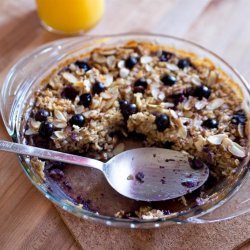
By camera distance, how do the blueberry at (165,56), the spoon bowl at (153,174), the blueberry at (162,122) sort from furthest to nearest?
the blueberry at (165,56), the blueberry at (162,122), the spoon bowl at (153,174)

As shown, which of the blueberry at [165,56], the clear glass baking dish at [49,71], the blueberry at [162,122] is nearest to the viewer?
the clear glass baking dish at [49,71]

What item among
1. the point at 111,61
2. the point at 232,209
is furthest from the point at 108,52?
the point at 232,209

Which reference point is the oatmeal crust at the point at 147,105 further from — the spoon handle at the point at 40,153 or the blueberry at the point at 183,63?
the spoon handle at the point at 40,153

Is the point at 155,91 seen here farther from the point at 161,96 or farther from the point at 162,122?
the point at 162,122

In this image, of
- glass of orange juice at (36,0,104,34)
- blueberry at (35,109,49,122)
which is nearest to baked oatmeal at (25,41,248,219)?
blueberry at (35,109,49,122)

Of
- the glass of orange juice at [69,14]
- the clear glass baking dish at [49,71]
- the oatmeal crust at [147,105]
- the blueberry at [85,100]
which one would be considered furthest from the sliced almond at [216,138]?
the glass of orange juice at [69,14]

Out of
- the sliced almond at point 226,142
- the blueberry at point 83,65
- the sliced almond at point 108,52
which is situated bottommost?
the sliced almond at point 226,142
